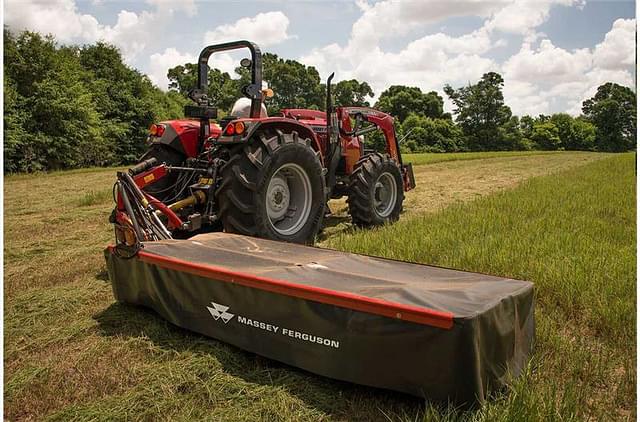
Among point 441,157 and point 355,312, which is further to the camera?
point 441,157

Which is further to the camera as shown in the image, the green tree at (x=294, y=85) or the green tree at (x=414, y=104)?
the green tree at (x=414, y=104)

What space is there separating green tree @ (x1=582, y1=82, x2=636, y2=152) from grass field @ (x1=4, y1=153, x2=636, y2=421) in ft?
194

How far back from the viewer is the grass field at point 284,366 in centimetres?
204

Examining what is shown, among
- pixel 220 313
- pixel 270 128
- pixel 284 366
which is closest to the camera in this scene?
pixel 284 366

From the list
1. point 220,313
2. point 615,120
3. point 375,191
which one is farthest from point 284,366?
point 615,120

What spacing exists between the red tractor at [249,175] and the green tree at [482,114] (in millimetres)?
46883

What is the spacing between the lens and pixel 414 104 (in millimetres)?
52906

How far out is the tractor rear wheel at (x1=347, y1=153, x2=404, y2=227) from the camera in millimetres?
5680

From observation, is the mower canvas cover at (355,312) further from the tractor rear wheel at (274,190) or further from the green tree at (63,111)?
the green tree at (63,111)

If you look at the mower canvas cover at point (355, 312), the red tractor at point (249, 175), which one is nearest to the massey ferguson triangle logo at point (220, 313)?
the mower canvas cover at point (355, 312)

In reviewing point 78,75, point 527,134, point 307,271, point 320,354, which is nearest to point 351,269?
point 307,271

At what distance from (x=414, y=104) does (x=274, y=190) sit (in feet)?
166

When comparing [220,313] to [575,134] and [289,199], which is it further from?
[575,134]

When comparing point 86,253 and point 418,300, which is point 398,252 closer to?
point 418,300
